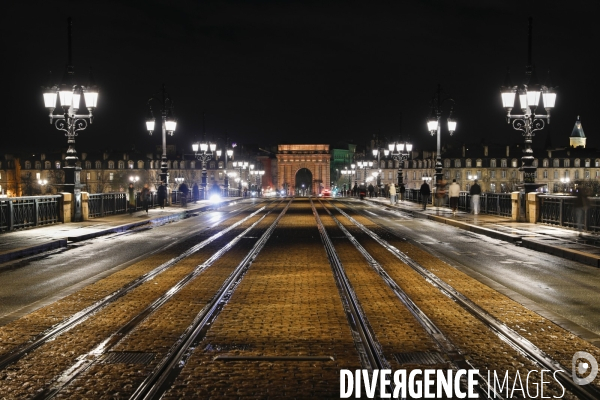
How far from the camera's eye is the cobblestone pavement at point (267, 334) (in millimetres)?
5961

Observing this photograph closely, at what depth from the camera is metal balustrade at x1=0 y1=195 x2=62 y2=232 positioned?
21.5 metres

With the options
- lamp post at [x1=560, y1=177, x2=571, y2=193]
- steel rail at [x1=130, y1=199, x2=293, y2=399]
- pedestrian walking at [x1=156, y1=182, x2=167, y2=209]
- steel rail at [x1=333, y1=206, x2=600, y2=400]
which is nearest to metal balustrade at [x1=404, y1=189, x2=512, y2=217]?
pedestrian walking at [x1=156, y1=182, x2=167, y2=209]

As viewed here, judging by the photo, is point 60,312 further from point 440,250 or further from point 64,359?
point 440,250

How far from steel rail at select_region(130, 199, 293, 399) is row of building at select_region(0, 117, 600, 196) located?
12719 centimetres

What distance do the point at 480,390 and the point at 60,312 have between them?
223 inches

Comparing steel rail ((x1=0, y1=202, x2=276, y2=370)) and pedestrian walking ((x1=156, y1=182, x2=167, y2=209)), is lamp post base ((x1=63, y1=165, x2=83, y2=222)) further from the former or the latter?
pedestrian walking ((x1=156, y1=182, x2=167, y2=209))

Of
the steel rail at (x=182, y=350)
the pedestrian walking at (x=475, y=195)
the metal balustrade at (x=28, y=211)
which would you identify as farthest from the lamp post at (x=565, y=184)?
the steel rail at (x=182, y=350)

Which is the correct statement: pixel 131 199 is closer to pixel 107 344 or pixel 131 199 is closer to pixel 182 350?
pixel 107 344

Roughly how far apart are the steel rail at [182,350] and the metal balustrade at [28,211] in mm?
12020

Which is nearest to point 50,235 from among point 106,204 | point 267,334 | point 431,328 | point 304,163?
point 106,204

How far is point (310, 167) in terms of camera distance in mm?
152000

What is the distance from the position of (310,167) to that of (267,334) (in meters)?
145

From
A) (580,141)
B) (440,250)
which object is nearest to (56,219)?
(440,250)

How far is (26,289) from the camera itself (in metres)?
11.3
